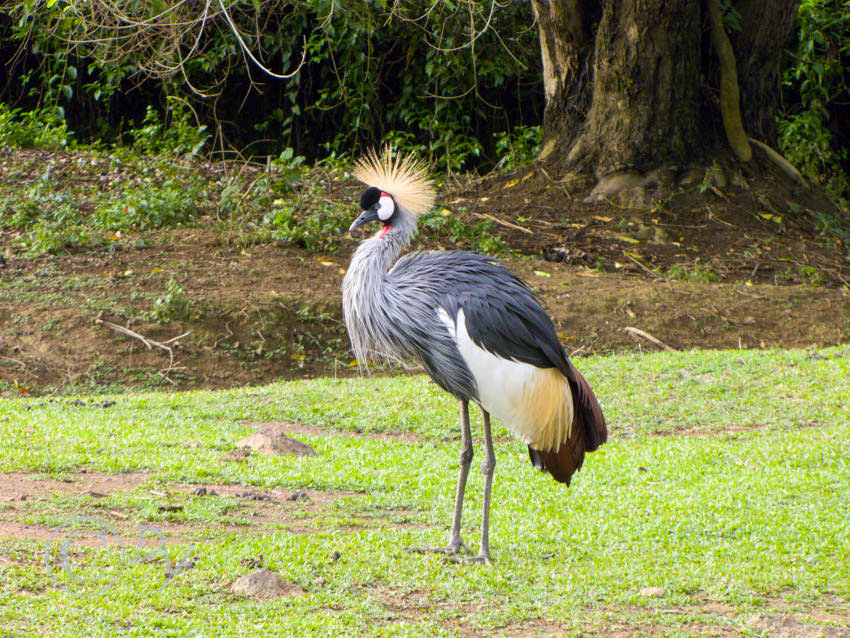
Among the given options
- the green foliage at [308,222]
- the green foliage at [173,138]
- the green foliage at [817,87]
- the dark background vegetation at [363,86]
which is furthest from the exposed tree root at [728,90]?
the green foliage at [173,138]

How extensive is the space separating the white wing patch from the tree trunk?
8.01 metres

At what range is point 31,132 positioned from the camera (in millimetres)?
13414

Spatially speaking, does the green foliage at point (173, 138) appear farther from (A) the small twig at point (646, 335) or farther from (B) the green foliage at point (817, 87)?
(B) the green foliage at point (817, 87)

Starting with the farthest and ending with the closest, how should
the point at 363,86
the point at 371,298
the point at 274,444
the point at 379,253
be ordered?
the point at 363,86 < the point at 274,444 < the point at 379,253 < the point at 371,298

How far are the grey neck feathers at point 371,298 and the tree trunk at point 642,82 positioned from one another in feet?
25.3

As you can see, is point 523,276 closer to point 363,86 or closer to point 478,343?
point 478,343

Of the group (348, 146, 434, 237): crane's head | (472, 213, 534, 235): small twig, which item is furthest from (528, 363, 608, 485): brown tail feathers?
(472, 213, 534, 235): small twig

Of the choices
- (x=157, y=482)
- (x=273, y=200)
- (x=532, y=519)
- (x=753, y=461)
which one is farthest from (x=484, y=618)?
(x=273, y=200)

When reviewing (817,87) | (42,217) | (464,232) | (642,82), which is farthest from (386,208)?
(817,87)

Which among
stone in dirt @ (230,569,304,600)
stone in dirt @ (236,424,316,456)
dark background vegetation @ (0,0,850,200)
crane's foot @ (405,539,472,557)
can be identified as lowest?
stone in dirt @ (236,424,316,456)

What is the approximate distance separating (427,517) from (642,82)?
311 inches

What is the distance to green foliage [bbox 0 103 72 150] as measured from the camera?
13109mm

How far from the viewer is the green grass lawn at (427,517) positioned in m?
3.71

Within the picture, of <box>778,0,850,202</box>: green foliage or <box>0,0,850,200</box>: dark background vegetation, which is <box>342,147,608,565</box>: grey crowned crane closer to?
<box>0,0,850,200</box>: dark background vegetation
